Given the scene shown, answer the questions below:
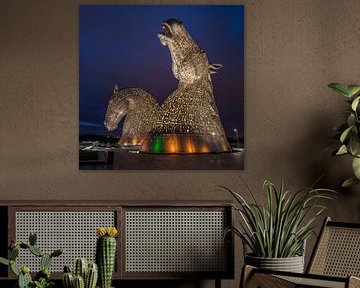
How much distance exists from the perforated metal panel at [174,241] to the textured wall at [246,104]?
444 millimetres

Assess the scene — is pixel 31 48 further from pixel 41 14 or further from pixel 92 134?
pixel 92 134

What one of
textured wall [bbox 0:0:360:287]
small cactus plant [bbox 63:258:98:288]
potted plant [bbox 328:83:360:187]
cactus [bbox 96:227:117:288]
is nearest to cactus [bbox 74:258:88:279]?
small cactus plant [bbox 63:258:98:288]

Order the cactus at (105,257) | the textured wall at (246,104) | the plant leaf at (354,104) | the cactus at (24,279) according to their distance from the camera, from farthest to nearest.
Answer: the textured wall at (246,104)
the plant leaf at (354,104)
the cactus at (105,257)
the cactus at (24,279)

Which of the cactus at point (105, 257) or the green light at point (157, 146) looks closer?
the cactus at point (105, 257)

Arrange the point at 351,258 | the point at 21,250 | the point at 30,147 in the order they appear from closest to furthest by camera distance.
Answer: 1. the point at 351,258
2. the point at 21,250
3. the point at 30,147

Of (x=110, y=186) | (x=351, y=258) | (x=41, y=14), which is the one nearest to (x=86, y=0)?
(x=41, y=14)

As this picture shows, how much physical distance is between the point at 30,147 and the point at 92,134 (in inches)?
17.8

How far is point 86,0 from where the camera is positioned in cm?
564

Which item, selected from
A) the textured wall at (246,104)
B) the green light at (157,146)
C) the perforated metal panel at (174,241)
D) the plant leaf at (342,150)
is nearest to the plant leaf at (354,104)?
the plant leaf at (342,150)

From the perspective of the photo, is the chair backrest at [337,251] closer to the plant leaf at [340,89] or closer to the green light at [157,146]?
the plant leaf at [340,89]

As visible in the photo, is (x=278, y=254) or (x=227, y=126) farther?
(x=227, y=126)

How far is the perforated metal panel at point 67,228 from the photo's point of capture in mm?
5164

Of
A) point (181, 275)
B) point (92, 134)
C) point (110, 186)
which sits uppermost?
point (92, 134)

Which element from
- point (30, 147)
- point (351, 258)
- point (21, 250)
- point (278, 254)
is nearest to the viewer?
point (351, 258)
